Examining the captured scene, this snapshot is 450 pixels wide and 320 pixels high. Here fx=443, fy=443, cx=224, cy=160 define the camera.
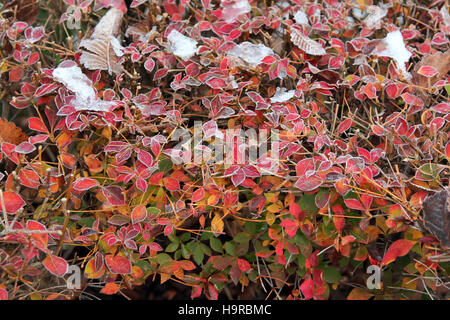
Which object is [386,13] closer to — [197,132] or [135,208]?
[197,132]

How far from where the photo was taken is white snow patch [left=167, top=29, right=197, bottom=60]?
1164mm

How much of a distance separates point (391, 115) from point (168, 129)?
1.83ft

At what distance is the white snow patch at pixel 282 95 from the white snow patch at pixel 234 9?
0.27 meters

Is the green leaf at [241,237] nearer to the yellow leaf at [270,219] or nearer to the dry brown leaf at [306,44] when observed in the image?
the yellow leaf at [270,219]

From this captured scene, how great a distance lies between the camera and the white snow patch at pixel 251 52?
1.16 meters

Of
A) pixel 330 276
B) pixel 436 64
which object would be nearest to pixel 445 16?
pixel 436 64

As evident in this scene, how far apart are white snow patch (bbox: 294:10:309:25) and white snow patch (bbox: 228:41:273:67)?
151mm

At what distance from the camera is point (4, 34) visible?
3.79ft

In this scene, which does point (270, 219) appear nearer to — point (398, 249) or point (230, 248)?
point (230, 248)

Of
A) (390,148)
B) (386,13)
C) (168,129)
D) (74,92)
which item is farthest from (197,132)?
(386,13)

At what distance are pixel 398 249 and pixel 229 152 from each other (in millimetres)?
468

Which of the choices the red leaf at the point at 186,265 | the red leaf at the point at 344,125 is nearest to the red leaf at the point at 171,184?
the red leaf at the point at 186,265

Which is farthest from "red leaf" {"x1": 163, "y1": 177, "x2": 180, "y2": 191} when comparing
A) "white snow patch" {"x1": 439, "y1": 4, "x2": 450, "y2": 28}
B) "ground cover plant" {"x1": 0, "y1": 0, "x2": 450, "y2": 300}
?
"white snow patch" {"x1": 439, "y1": 4, "x2": 450, "y2": 28}

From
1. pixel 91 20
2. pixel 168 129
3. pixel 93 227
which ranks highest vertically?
pixel 91 20
